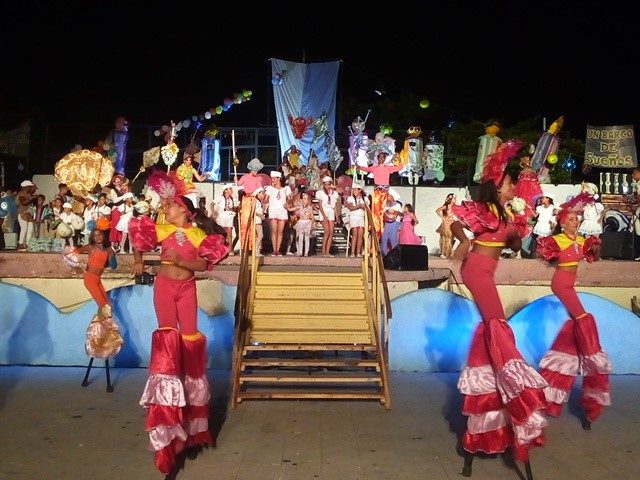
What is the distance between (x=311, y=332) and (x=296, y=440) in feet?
7.87

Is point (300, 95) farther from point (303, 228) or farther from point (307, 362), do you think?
point (307, 362)

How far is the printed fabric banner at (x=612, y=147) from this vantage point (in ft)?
58.2

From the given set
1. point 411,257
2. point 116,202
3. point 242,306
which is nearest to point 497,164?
point 242,306

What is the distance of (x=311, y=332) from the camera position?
28.4 feet

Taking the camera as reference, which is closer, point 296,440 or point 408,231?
point 296,440

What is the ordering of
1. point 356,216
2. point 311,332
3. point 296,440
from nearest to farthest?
point 296,440
point 311,332
point 356,216

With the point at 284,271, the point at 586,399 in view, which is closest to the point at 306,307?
the point at 284,271

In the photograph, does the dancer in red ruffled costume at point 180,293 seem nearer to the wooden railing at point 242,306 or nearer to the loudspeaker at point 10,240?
the wooden railing at point 242,306

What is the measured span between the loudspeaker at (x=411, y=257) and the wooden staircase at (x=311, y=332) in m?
0.79

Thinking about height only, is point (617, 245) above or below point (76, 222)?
below

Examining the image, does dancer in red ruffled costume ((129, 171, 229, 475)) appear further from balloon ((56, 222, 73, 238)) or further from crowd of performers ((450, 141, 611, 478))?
balloon ((56, 222, 73, 238))

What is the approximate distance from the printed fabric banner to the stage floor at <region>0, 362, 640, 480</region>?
35.0 ft

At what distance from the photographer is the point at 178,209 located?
18.9ft

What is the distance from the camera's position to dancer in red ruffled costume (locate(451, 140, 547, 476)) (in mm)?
5258
